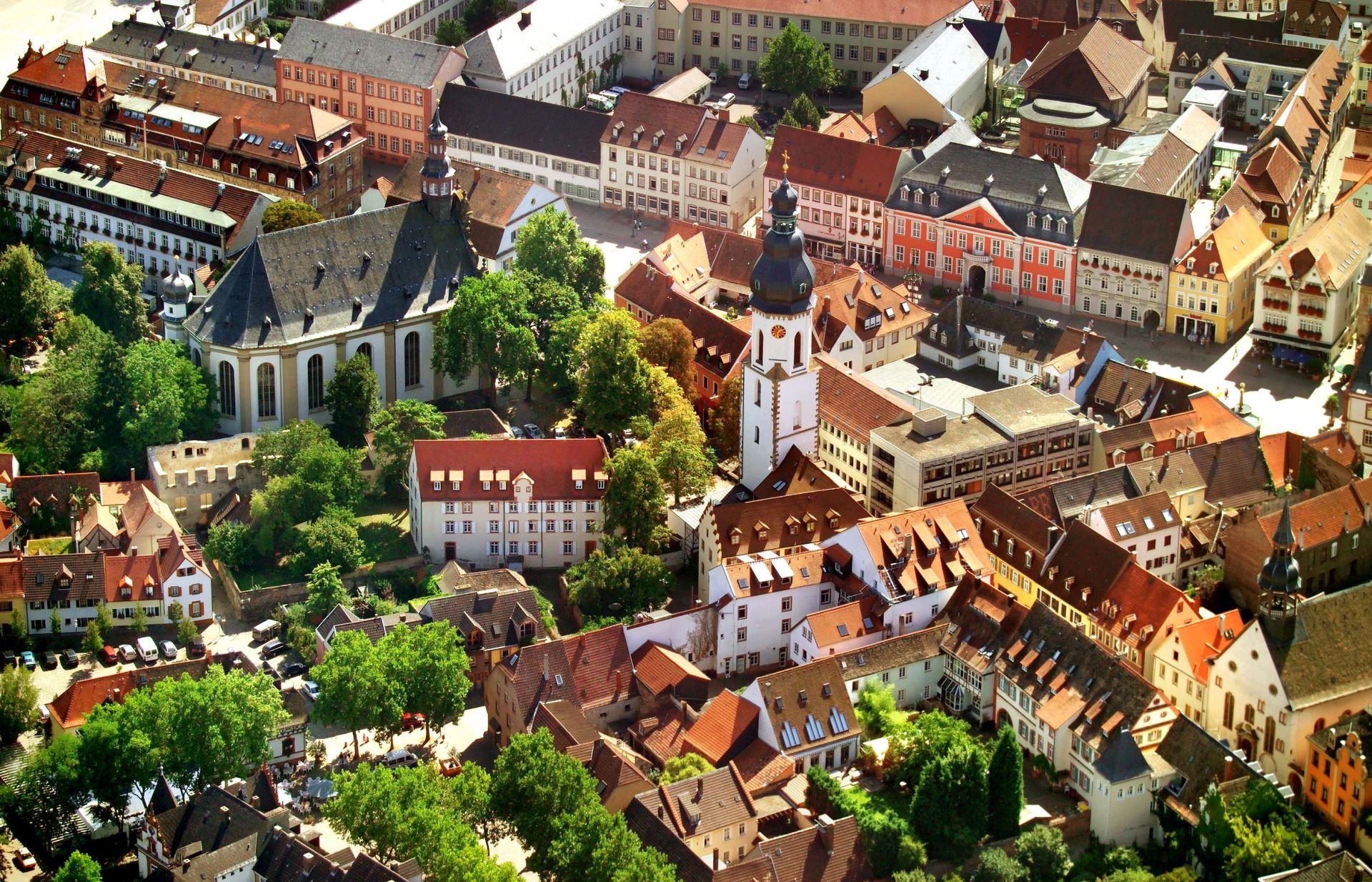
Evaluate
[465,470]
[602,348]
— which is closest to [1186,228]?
[602,348]

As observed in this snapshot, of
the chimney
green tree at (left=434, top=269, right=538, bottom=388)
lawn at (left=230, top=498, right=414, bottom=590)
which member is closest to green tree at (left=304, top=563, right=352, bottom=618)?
lawn at (left=230, top=498, right=414, bottom=590)

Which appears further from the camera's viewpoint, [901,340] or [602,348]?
[901,340]

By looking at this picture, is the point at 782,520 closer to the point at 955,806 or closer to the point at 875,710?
the point at 875,710

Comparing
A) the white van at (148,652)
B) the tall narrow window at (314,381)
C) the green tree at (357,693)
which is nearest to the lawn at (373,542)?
the white van at (148,652)

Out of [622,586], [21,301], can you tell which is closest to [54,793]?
[622,586]

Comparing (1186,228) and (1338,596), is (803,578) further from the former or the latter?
(1186,228)

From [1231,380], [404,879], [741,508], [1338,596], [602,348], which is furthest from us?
[1231,380]

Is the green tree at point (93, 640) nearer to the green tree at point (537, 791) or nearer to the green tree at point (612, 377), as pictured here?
the green tree at point (537, 791)
